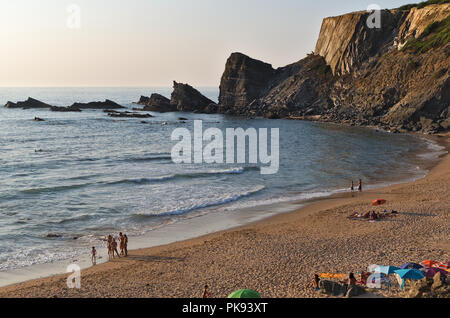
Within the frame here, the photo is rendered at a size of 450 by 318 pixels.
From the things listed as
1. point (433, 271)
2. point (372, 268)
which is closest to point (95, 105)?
point (372, 268)

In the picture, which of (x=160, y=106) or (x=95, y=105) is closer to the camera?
(x=160, y=106)

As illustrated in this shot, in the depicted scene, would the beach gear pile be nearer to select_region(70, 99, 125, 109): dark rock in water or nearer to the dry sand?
the dry sand

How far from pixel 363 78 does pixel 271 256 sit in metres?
77.6

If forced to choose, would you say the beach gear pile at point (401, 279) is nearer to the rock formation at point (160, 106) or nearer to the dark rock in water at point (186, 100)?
the dark rock in water at point (186, 100)

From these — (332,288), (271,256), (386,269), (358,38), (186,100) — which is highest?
(358,38)

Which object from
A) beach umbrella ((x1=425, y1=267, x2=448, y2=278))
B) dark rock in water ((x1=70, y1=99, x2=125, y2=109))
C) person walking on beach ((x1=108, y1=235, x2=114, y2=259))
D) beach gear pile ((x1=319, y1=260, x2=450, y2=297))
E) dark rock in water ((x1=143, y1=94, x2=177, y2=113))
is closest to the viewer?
beach gear pile ((x1=319, y1=260, x2=450, y2=297))

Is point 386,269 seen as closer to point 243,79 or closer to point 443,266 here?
point 443,266

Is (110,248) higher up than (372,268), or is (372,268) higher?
(372,268)

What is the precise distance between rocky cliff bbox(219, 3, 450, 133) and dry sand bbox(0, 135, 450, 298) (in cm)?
4606

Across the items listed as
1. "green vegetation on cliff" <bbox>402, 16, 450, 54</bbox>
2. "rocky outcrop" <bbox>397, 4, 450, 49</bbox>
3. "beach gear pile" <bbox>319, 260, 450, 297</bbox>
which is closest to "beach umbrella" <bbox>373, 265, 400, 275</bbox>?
"beach gear pile" <bbox>319, 260, 450, 297</bbox>

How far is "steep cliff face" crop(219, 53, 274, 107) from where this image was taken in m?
112

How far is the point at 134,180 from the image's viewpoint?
115 ft

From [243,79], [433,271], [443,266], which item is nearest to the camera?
[433,271]
